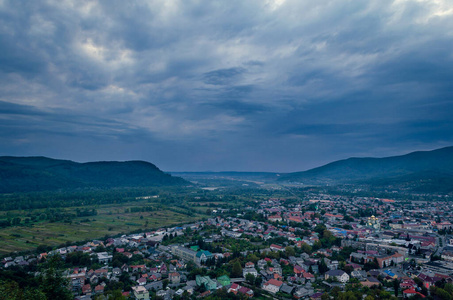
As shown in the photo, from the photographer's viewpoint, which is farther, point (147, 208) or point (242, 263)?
point (147, 208)

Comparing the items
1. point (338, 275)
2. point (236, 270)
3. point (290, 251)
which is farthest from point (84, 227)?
point (338, 275)

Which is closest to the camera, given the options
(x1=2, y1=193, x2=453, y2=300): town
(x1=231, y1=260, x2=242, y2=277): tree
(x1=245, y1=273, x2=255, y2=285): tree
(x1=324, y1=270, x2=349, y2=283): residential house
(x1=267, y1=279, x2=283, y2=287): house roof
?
(x1=2, y1=193, x2=453, y2=300): town

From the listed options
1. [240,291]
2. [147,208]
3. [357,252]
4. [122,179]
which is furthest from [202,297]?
[122,179]

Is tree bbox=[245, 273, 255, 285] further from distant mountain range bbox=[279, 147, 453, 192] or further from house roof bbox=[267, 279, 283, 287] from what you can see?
distant mountain range bbox=[279, 147, 453, 192]

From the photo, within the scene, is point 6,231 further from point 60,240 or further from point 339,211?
point 339,211

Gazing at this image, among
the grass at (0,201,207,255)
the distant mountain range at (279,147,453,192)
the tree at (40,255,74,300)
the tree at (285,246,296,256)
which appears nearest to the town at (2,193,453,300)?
the tree at (285,246,296,256)

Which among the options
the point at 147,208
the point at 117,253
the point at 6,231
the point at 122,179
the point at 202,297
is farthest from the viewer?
the point at 122,179

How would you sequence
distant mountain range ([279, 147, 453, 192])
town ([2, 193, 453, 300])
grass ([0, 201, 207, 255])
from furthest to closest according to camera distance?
1. distant mountain range ([279, 147, 453, 192])
2. grass ([0, 201, 207, 255])
3. town ([2, 193, 453, 300])
